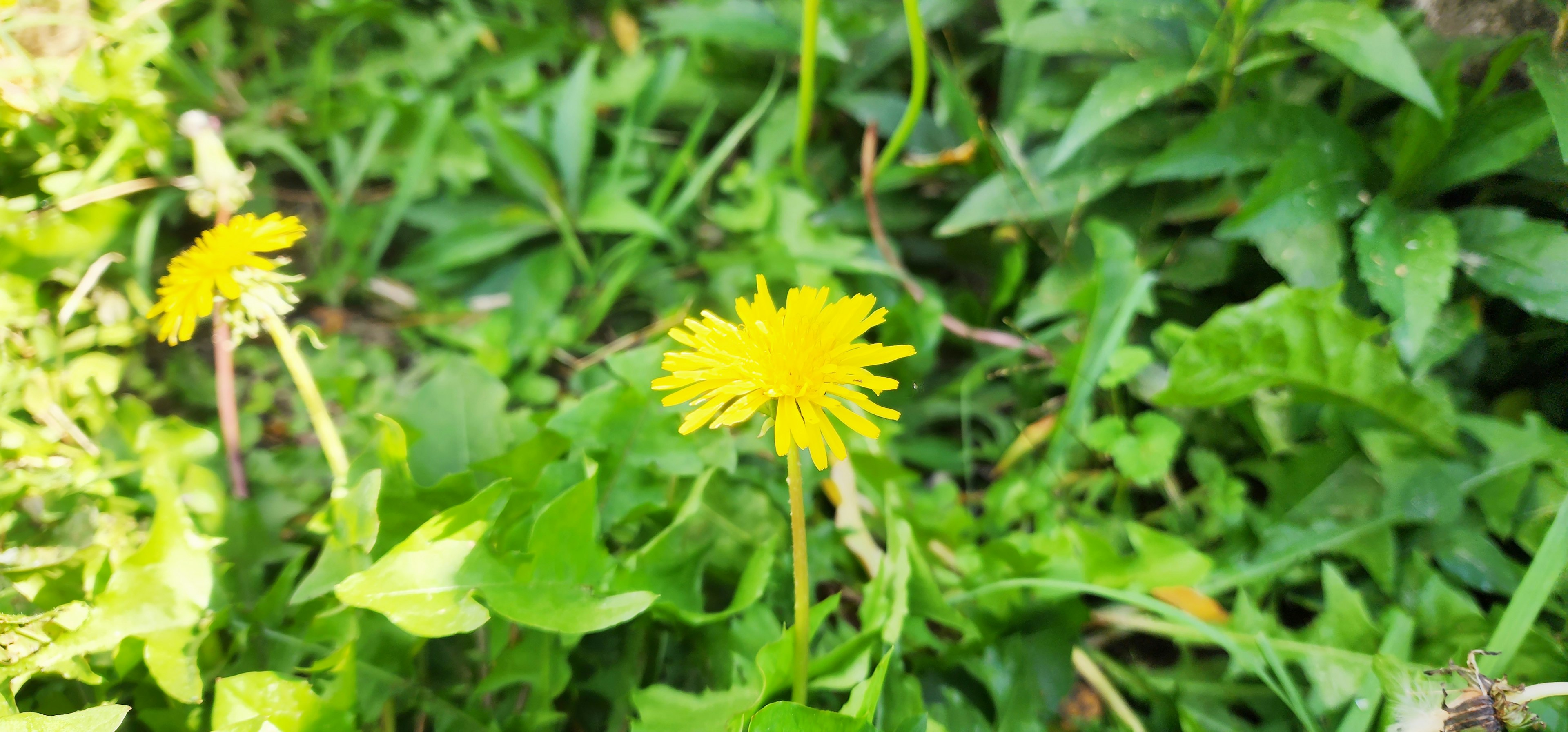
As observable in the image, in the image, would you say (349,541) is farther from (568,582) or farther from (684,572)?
(684,572)

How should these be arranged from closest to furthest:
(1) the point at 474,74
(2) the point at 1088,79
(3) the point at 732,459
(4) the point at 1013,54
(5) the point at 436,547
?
(5) the point at 436,547
(3) the point at 732,459
(2) the point at 1088,79
(4) the point at 1013,54
(1) the point at 474,74

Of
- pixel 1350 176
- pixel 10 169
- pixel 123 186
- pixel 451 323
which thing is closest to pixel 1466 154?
pixel 1350 176

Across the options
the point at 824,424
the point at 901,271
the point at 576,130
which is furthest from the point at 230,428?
the point at 901,271

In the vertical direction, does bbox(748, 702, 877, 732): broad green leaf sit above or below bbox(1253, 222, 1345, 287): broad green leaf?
below

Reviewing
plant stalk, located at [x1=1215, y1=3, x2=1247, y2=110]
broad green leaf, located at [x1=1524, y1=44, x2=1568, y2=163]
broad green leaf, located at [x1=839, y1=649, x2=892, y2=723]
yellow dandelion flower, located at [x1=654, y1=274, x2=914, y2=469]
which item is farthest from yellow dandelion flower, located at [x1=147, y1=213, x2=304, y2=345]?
broad green leaf, located at [x1=1524, y1=44, x2=1568, y2=163]

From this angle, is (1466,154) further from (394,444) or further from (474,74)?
(474,74)

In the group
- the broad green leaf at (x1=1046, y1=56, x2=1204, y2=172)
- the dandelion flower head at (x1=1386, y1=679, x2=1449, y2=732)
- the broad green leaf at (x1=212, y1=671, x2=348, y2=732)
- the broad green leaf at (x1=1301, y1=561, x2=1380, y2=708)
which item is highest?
the broad green leaf at (x1=1046, y1=56, x2=1204, y2=172)

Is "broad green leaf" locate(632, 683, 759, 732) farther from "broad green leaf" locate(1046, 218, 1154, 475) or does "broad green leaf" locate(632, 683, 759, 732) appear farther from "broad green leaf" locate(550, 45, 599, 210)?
"broad green leaf" locate(550, 45, 599, 210)
